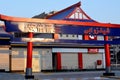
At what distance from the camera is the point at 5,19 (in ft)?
85.7

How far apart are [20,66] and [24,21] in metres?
14.7

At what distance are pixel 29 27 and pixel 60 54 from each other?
1571 cm

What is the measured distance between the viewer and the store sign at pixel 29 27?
1044 inches

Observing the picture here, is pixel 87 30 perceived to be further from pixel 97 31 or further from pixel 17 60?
pixel 17 60

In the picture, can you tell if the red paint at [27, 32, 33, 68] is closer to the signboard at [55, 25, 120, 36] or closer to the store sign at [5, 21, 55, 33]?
the store sign at [5, 21, 55, 33]

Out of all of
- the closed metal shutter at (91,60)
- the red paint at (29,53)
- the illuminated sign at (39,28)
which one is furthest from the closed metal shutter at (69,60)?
the red paint at (29,53)

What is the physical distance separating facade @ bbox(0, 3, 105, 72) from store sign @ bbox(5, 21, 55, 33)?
10983 millimetres

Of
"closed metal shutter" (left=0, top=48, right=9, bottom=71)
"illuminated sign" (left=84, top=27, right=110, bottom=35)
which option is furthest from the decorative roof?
"illuminated sign" (left=84, top=27, right=110, bottom=35)

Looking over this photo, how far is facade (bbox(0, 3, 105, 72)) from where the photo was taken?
40562 mm

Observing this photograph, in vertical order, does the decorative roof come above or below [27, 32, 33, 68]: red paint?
above

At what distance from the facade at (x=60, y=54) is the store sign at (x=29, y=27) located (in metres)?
11.0

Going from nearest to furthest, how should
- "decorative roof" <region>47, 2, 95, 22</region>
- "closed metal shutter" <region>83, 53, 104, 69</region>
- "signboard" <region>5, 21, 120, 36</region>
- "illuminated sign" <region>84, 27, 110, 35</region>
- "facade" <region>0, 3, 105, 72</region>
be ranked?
1. "signboard" <region>5, 21, 120, 36</region>
2. "illuminated sign" <region>84, 27, 110, 35</region>
3. "facade" <region>0, 3, 105, 72</region>
4. "closed metal shutter" <region>83, 53, 104, 69</region>
5. "decorative roof" <region>47, 2, 95, 22</region>

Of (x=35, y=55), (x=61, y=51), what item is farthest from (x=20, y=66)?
(x=61, y=51)

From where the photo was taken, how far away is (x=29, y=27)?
27203mm
